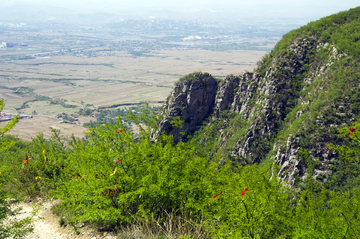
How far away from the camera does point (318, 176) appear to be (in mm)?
60562

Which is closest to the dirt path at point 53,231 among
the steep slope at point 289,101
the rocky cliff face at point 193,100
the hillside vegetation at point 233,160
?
the hillside vegetation at point 233,160

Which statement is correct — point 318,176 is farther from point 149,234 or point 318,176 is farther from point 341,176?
point 149,234

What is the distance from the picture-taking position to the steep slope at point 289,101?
65.1 m

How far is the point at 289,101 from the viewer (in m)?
84.6

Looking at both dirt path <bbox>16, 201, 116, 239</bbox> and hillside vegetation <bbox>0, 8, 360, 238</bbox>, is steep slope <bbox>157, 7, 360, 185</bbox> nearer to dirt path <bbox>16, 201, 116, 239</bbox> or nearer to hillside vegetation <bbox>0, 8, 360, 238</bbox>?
hillside vegetation <bbox>0, 8, 360, 238</bbox>

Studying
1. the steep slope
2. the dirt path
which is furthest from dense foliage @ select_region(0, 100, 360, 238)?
the steep slope

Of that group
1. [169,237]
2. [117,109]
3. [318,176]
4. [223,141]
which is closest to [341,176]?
[318,176]

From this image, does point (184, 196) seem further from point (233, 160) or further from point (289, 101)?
point (289, 101)

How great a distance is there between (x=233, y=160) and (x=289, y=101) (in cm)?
2518

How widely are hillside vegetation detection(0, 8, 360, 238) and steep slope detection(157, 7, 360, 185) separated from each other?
300mm

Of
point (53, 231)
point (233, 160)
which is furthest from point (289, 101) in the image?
point (53, 231)

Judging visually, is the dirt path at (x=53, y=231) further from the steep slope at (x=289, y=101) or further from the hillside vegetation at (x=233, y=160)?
the steep slope at (x=289, y=101)

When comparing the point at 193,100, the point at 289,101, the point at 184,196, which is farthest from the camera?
the point at 193,100

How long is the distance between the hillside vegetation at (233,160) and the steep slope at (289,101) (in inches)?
11.8
